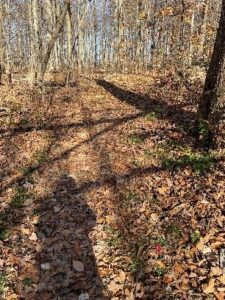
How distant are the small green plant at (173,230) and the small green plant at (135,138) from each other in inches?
162

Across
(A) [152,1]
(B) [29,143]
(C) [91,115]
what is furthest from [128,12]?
(B) [29,143]

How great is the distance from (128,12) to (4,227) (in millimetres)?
34951

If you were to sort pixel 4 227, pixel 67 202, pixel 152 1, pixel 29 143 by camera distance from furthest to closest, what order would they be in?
1. pixel 152 1
2. pixel 29 143
3. pixel 67 202
4. pixel 4 227

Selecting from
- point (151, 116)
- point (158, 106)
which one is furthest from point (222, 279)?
point (158, 106)

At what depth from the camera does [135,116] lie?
1243 cm

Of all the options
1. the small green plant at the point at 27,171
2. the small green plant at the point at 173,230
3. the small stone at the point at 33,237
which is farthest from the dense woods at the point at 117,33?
the small green plant at the point at 173,230

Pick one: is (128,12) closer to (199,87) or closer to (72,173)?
(199,87)

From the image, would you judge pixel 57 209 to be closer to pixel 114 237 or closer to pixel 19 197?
pixel 19 197

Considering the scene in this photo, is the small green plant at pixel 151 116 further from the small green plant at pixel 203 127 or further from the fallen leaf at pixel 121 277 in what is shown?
the fallen leaf at pixel 121 277

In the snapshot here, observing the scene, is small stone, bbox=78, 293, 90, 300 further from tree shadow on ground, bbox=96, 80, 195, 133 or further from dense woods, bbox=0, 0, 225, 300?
tree shadow on ground, bbox=96, 80, 195, 133

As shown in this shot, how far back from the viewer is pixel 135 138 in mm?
10578

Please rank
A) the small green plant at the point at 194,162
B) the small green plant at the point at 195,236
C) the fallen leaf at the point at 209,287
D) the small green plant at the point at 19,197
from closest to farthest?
the fallen leaf at the point at 209,287
the small green plant at the point at 195,236
the small green plant at the point at 19,197
the small green plant at the point at 194,162

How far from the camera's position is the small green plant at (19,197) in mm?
7750

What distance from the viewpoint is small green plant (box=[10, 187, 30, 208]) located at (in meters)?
7.75
